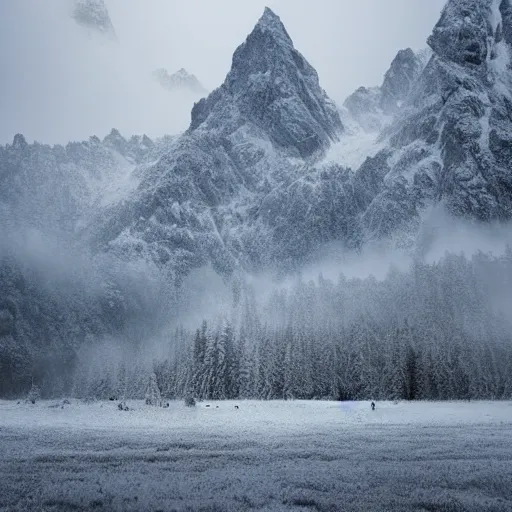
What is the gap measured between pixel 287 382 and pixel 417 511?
8734 cm

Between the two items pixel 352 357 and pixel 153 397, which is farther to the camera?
pixel 352 357

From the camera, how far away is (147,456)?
82.1 feet

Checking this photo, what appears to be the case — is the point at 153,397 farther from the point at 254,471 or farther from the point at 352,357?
the point at 254,471

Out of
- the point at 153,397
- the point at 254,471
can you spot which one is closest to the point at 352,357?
the point at 153,397

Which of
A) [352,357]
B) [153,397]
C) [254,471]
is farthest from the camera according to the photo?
[352,357]

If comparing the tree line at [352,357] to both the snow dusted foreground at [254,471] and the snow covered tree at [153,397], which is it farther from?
the snow dusted foreground at [254,471]

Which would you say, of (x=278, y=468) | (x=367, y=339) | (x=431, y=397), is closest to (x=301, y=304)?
(x=367, y=339)

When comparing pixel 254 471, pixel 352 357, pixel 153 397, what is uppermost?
pixel 352 357

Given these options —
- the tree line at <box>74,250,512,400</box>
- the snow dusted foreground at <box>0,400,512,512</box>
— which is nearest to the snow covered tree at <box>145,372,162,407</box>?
the tree line at <box>74,250,512,400</box>

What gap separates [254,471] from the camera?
2136 cm

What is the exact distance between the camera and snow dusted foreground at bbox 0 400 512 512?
16312 mm

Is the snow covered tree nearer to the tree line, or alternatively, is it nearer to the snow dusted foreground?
the tree line

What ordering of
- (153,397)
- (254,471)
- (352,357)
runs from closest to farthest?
(254,471) → (153,397) → (352,357)

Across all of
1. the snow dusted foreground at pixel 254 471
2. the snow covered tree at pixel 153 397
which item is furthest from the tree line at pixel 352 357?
the snow dusted foreground at pixel 254 471
